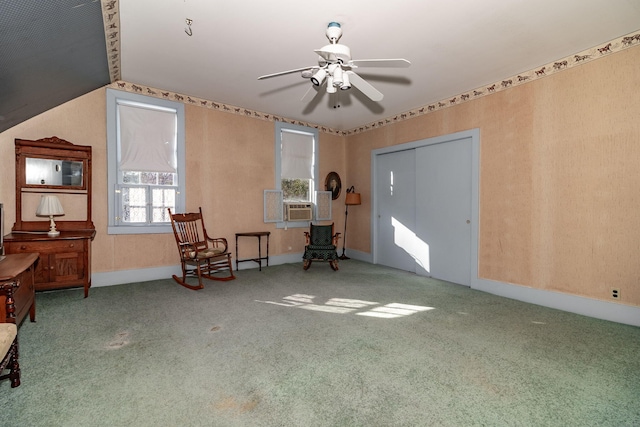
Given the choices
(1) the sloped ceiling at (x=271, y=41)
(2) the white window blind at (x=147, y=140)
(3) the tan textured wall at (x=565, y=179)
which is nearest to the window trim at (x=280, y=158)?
(1) the sloped ceiling at (x=271, y=41)

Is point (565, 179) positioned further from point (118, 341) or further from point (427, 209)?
point (118, 341)

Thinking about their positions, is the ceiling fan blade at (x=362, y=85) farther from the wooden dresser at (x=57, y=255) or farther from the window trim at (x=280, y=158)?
the wooden dresser at (x=57, y=255)

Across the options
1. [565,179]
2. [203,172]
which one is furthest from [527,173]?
[203,172]

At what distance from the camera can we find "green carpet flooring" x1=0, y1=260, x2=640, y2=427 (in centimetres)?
169

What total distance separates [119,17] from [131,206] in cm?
259

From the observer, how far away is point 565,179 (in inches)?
136

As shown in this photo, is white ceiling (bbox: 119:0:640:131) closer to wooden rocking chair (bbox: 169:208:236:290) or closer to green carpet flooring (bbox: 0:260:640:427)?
wooden rocking chair (bbox: 169:208:236:290)

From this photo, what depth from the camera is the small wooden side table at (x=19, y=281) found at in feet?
6.60

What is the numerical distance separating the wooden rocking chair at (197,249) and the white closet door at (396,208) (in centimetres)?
300

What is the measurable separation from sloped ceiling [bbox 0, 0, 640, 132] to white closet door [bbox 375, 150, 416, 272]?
1.55 metres

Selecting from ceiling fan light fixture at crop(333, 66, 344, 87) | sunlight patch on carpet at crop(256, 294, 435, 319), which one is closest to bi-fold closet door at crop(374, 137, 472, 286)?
sunlight patch on carpet at crop(256, 294, 435, 319)

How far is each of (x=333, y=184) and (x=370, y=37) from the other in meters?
3.76

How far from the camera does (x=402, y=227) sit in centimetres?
550

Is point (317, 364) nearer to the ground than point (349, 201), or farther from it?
nearer to the ground
